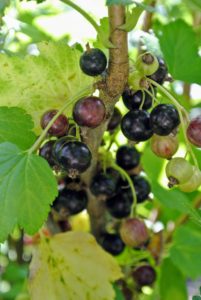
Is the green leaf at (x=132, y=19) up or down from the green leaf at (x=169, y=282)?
up

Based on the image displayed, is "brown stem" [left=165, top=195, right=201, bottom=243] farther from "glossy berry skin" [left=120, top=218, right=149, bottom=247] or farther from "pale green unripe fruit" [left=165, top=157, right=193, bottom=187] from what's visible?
"pale green unripe fruit" [left=165, top=157, right=193, bottom=187]

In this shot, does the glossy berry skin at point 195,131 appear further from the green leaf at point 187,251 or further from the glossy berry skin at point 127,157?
the green leaf at point 187,251

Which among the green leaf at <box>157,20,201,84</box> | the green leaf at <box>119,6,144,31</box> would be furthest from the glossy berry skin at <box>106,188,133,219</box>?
the green leaf at <box>119,6,144,31</box>

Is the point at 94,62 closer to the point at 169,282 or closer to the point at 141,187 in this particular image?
the point at 141,187

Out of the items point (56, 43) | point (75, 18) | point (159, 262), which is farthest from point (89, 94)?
point (75, 18)

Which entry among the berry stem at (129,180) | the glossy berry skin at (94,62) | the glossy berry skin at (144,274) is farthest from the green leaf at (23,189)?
the glossy berry skin at (144,274)

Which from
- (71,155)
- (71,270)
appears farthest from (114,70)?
(71,270)
